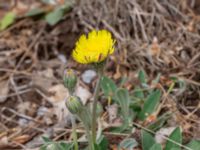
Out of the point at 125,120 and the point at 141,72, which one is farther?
the point at 141,72

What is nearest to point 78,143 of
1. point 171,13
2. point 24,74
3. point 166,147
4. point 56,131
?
point 56,131

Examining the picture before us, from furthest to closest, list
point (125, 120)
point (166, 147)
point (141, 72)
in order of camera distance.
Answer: point (141, 72) → point (125, 120) → point (166, 147)

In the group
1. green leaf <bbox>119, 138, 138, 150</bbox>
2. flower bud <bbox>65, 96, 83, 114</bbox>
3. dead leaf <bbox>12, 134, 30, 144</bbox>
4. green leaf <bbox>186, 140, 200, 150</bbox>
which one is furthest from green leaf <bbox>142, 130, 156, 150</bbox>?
dead leaf <bbox>12, 134, 30, 144</bbox>

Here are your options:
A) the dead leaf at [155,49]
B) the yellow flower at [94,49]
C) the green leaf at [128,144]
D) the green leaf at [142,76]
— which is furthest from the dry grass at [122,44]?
the yellow flower at [94,49]

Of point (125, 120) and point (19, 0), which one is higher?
point (19, 0)

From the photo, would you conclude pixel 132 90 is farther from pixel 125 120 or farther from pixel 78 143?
pixel 78 143

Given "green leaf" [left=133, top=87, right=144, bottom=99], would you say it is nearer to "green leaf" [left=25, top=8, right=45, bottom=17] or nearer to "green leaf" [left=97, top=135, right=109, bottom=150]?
"green leaf" [left=97, top=135, right=109, bottom=150]

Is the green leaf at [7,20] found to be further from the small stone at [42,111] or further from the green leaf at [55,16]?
the small stone at [42,111]

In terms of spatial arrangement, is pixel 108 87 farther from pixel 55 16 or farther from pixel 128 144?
pixel 55 16
